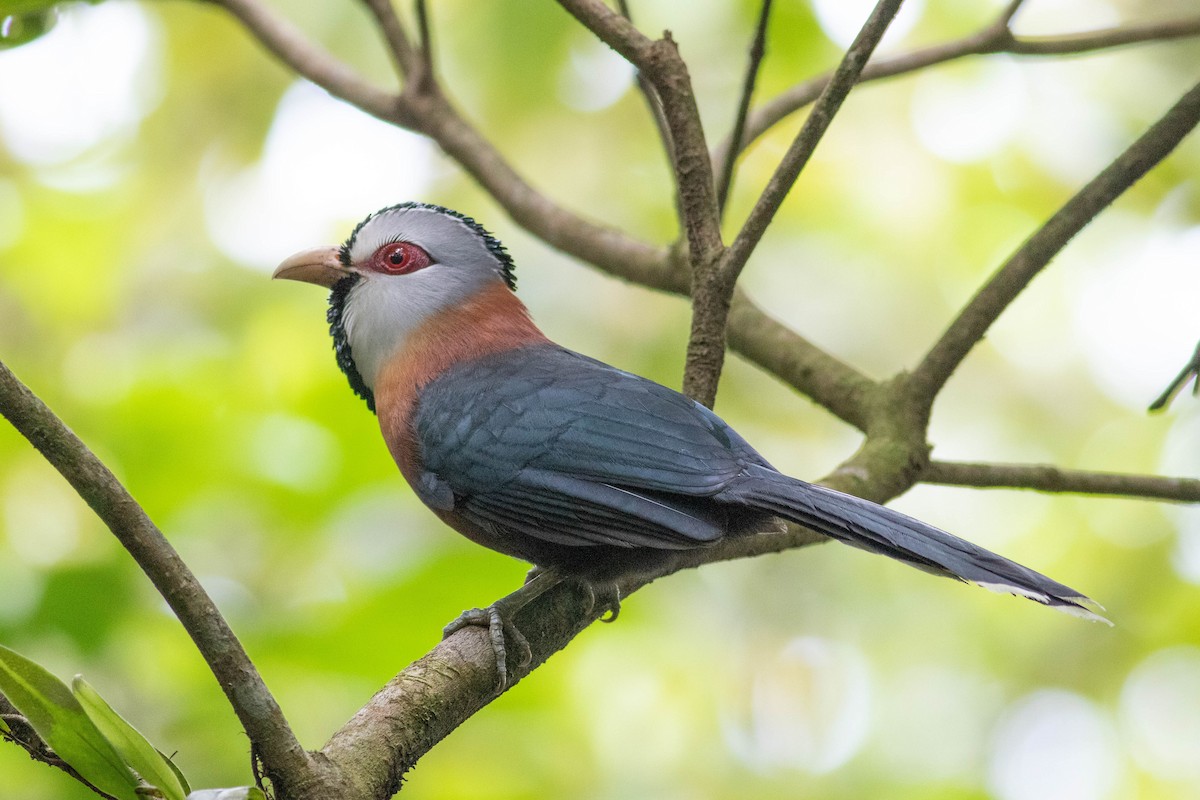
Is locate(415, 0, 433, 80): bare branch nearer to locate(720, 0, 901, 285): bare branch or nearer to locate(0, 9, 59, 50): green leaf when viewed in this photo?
locate(0, 9, 59, 50): green leaf

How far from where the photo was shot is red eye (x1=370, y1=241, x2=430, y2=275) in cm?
346

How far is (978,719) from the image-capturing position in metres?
6.77

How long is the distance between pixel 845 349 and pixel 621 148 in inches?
78.3

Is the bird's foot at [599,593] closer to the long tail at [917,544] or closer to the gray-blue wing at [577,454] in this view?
the gray-blue wing at [577,454]

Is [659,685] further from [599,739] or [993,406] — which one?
[993,406]

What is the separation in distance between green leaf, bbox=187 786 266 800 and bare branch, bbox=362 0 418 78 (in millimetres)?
3130

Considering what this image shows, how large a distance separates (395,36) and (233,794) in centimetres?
329

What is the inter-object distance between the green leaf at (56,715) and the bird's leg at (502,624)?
904 mm

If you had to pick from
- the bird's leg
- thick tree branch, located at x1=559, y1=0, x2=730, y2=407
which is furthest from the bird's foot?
thick tree branch, located at x1=559, y1=0, x2=730, y2=407

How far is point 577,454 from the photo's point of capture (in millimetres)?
2781

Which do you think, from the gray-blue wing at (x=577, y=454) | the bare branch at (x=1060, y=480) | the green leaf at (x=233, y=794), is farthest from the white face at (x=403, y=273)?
the green leaf at (x=233, y=794)

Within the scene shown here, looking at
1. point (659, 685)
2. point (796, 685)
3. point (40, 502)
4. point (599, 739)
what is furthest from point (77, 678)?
point (796, 685)

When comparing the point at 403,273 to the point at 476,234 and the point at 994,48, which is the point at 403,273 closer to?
the point at 476,234

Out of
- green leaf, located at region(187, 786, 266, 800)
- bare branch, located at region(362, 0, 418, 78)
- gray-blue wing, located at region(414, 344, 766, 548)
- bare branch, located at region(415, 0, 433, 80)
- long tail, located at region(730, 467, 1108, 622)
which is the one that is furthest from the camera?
bare branch, located at region(362, 0, 418, 78)
